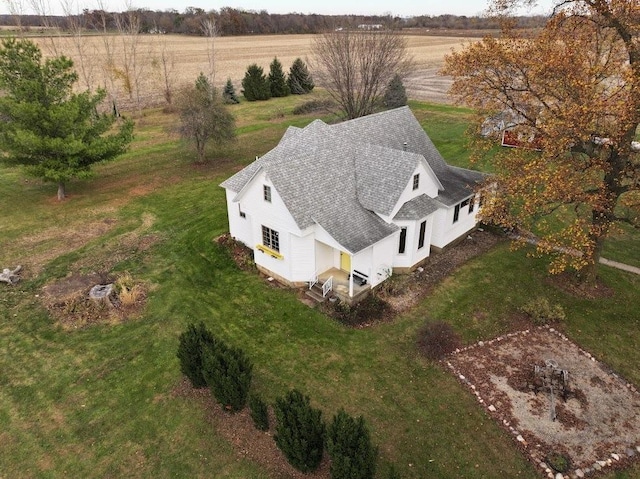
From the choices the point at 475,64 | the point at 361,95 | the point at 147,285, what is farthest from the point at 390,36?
the point at 147,285

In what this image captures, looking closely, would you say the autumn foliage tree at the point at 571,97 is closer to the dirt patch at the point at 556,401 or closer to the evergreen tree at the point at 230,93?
the dirt patch at the point at 556,401

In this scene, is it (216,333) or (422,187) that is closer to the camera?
(216,333)

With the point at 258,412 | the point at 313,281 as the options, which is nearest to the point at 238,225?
the point at 313,281

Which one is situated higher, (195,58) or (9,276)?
(195,58)

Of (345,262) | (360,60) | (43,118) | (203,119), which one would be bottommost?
(345,262)

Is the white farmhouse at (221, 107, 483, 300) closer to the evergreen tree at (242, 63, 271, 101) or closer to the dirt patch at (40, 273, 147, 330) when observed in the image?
the dirt patch at (40, 273, 147, 330)

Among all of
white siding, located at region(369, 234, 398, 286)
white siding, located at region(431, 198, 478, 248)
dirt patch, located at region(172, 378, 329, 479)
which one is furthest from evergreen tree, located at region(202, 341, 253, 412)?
white siding, located at region(431, 198, 478, 248)

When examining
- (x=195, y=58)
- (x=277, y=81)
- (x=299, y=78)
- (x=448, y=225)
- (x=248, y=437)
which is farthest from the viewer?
(x=195, y=58)

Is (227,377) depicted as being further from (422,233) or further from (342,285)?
(422,233)
